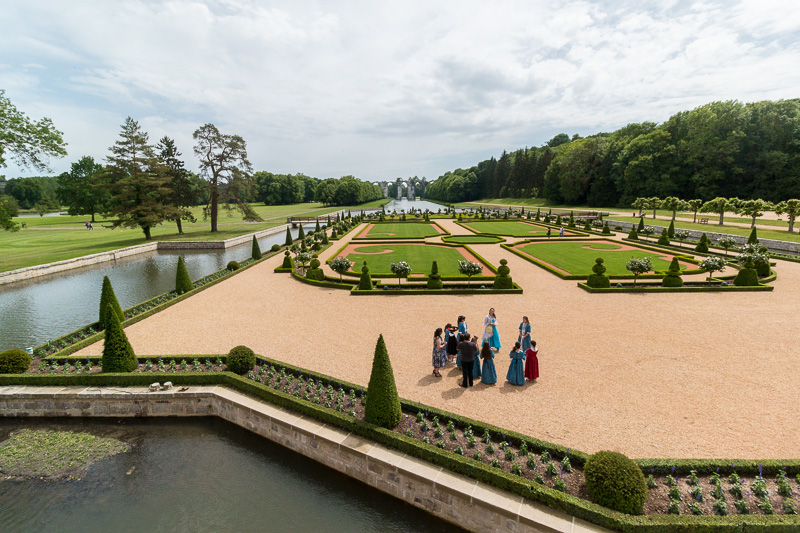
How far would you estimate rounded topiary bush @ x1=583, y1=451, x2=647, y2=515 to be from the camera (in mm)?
5875

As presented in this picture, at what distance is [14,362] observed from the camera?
Result: 10.9 metres

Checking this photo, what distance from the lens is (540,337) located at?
43.9 feet

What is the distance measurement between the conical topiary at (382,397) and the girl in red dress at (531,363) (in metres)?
4.04

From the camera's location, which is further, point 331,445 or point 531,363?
point 531,363

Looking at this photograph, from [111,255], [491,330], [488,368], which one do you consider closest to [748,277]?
[491,330]

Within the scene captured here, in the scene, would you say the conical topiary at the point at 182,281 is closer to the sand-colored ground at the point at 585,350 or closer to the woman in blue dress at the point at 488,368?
the sand-colored ground at the point at 585,350

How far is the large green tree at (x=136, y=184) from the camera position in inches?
1686

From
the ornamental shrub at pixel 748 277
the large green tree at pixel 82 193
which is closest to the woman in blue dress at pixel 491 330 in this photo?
the ornamental shrub at pixel 748 277

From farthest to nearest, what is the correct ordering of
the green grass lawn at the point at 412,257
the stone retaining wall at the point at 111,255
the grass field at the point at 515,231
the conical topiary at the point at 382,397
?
the grass field at the point at 515,231 → the stone retaining wall at the point at 111,255 → the green grass lawn at the point at 412,257 → the conical topiary at the point at 382,397

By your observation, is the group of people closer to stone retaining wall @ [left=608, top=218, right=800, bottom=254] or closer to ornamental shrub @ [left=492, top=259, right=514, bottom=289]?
ornamental shrub @ [left=492, top=259, right=514, bottom=289]

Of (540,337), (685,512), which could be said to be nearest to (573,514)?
(685,512)

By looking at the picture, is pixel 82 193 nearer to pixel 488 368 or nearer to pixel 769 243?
pixel 488 368

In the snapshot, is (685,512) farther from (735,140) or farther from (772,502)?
(735,140)

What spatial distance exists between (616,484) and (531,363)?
4.25 metres
